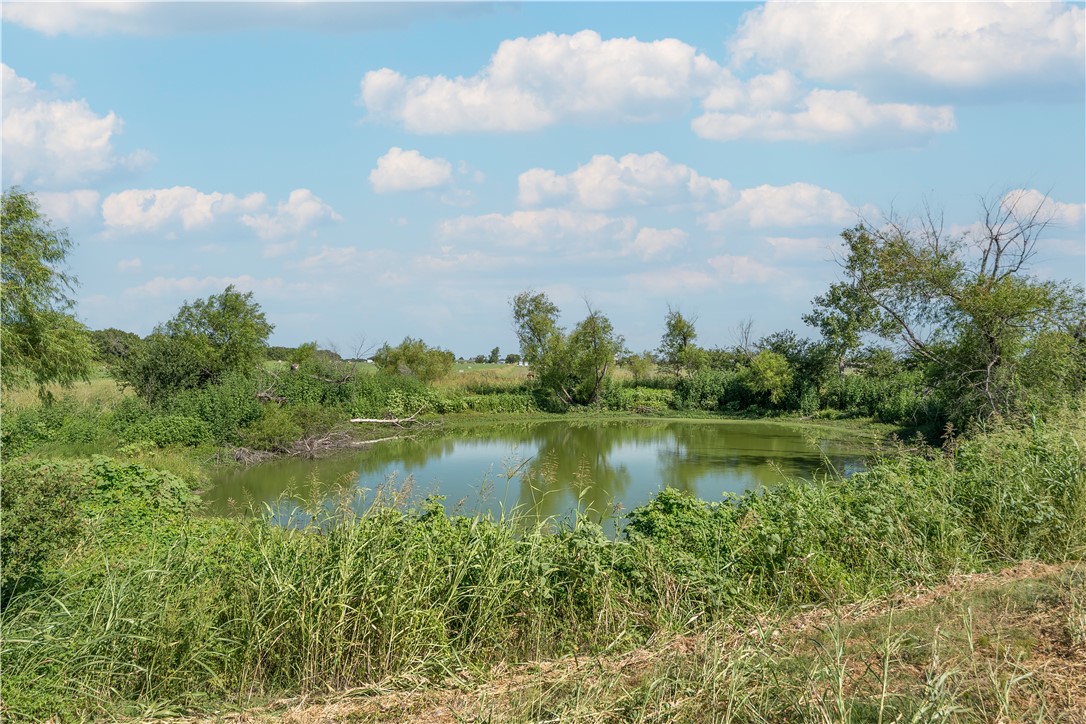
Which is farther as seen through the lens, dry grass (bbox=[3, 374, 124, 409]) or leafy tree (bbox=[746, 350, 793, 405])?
leafy tree (bbox=[746, 350, 793, 405])

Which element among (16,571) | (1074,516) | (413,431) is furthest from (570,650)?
(413,431)

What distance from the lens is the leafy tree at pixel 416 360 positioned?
36375 millimetres

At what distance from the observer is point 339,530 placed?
17.4 feet

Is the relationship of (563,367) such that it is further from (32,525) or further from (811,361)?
(32,525)

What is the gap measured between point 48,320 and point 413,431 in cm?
1112

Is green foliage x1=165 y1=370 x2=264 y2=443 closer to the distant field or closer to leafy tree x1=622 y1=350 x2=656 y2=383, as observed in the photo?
the distant field

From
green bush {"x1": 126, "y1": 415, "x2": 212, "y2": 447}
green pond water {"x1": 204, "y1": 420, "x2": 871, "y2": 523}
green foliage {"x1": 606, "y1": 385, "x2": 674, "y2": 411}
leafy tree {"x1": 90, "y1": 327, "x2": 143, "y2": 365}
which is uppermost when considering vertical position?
leafy tree {"x1": 90, "y1": 327, "x2": 143, "y2": 365}

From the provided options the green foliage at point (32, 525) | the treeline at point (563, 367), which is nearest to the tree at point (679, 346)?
the treeline at point (563, 367)

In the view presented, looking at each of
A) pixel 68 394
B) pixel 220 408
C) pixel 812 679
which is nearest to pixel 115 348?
pixel 68 394

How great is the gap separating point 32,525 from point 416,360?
30.9 meters

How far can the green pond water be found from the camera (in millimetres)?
13555

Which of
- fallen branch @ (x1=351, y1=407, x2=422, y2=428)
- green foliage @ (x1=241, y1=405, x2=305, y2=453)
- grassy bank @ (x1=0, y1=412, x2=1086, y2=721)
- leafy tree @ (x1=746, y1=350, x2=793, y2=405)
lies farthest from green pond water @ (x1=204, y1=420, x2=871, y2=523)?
grassy bank @ (x1=0, y1=412, x2=1086, y2=721)

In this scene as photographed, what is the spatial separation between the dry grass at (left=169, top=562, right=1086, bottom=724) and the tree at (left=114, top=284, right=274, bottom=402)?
2112 cm

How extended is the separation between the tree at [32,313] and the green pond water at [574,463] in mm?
5190
